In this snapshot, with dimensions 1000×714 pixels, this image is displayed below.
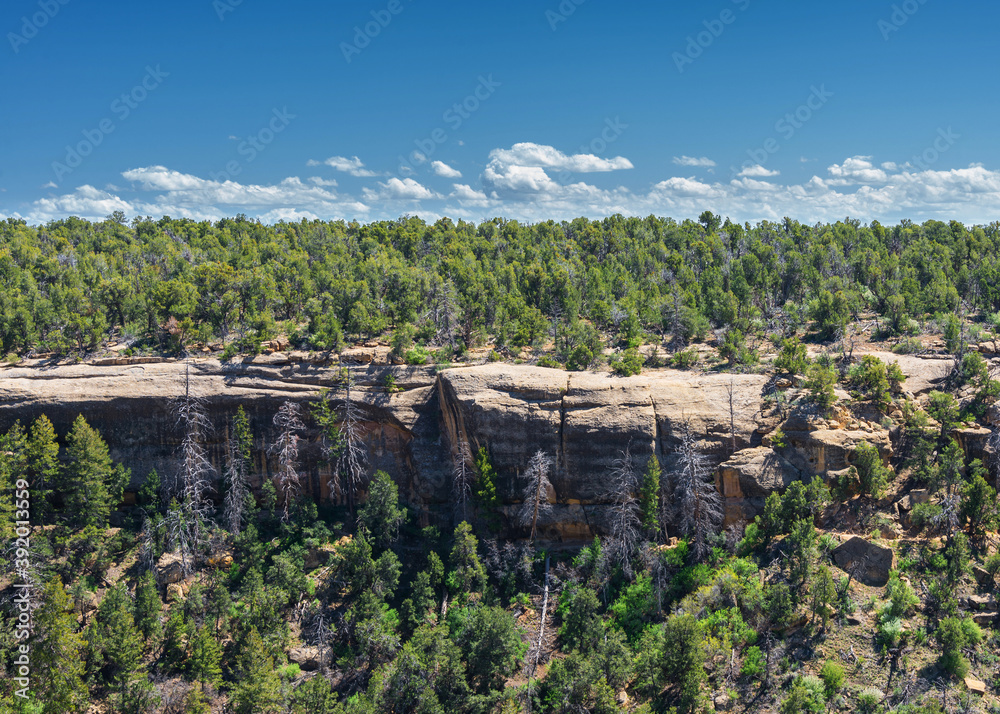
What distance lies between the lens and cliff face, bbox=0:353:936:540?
4572cm

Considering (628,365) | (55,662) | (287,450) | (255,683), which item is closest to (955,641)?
(628,365)

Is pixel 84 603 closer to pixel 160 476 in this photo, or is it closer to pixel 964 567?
pixel 160 476

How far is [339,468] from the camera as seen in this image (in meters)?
49.4

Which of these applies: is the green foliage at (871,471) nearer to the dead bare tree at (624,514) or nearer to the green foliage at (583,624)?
the dead bare tree at (624,514)

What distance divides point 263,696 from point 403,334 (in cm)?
2707

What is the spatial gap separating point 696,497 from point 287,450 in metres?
Answer: 29.6

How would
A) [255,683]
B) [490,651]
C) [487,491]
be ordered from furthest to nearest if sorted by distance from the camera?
[487,491] → [490,651] → [255,683]

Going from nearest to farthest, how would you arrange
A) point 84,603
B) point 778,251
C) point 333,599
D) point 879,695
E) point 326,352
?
point 879,695 → point 84,603 → point 333,599 → point 326,352 → point 778,251

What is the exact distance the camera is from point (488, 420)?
1879 inches

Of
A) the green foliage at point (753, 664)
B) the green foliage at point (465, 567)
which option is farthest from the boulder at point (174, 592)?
the green foliage at point (753, 664)

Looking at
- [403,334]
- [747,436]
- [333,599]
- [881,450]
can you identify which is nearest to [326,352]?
[403,334]

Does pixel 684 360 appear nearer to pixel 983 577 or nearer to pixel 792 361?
pixel 792 361

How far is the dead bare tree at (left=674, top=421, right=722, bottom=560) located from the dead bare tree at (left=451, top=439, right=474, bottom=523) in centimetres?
1508

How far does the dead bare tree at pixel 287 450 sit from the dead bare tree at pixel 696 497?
92.9 ft
